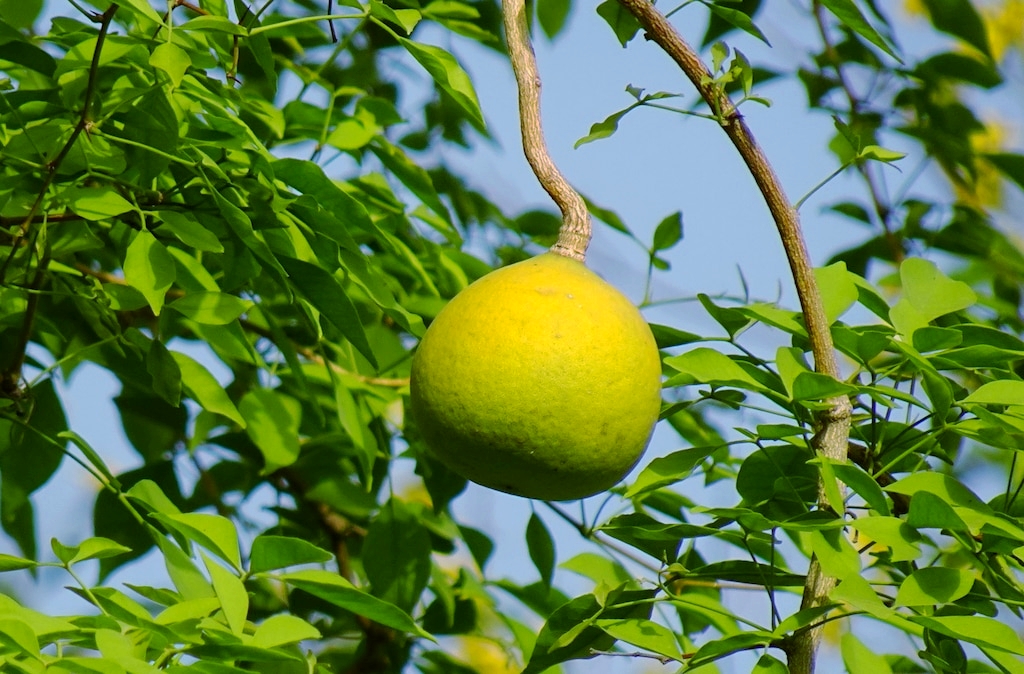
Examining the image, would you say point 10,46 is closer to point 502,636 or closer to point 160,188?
point 160,188

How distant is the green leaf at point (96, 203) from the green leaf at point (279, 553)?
398mm

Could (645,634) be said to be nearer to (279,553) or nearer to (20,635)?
(279,553)

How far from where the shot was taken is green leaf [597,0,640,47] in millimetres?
1350

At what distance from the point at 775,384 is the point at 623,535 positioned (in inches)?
8.9

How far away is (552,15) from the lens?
7.13ft

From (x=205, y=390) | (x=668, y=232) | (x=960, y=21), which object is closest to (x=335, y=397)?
(x=205, y=390)

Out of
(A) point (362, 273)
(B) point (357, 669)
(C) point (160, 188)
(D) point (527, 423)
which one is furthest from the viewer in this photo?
(B) point (357, 669)

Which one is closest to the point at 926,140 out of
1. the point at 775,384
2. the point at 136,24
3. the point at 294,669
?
the point at 775,384

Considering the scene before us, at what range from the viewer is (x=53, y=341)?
5.83 feet

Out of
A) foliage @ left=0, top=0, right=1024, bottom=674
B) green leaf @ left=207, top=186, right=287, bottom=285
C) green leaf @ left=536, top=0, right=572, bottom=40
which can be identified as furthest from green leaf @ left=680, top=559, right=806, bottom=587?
green leaf @ left=536, top=0, right=572, bottom=40

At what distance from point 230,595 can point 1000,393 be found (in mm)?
744

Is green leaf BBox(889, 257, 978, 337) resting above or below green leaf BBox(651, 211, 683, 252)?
below

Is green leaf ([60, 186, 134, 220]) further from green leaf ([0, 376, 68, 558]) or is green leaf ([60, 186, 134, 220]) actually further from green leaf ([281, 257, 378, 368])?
green leaf ([0, 376, 68, 558])

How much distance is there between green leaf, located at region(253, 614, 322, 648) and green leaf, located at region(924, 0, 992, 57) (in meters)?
1.88
